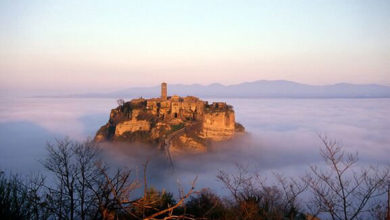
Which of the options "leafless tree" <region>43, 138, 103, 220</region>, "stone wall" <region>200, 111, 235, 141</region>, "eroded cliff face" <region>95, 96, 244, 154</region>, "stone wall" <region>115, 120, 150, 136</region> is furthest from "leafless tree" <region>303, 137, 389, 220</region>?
"stone wall" <region>115, 120, 150, 136</region>

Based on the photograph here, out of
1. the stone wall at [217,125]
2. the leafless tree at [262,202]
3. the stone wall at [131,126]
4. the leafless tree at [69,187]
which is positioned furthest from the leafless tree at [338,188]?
the stone wall at [131,126]

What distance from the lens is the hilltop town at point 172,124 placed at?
42938 millimetres

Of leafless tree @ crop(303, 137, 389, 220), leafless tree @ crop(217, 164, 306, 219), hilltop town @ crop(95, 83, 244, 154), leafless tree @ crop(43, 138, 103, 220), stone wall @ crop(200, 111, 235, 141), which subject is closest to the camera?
leafless tree @ crop(43, 138, 103, 220)

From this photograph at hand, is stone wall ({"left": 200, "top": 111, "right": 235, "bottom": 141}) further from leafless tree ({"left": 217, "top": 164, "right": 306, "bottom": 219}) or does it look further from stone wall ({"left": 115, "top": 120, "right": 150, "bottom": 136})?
leafless tree ({"left": 217, "top": 164, "right": 306, "bottom": 219})

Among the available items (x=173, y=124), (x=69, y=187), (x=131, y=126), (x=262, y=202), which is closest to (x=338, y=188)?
(x=262, y=202)

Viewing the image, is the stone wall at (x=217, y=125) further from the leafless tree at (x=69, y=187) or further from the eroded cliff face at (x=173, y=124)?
the leafless tree at (x=69, y=187)

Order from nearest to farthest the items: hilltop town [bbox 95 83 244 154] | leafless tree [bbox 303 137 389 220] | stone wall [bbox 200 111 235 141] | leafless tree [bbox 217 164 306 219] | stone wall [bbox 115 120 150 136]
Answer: leafless tree [bbox 303 137 389 220], leafless tree [bbox 217 164 306 219], hilltop town [bbox 95 83 244 154], stone wall [bbox 115 120 150 136], stone wall [bbox 200 111 235 141]

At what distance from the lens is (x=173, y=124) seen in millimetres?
44844

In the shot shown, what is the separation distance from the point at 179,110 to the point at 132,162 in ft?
41.7

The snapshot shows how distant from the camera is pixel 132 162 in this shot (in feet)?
135

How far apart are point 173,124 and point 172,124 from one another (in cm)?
17

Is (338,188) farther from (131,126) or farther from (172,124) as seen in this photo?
(131,126)

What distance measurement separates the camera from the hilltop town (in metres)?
42.9

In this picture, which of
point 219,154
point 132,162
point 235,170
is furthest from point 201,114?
point 132,162
